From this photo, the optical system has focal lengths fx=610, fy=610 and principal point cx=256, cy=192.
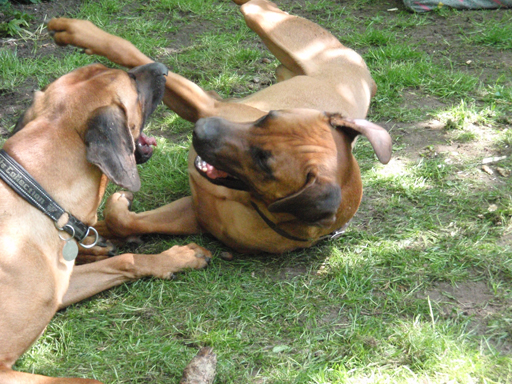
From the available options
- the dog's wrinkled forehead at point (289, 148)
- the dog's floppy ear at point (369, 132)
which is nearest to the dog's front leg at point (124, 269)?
the dog's wrinkled forehead at point (289, 148)

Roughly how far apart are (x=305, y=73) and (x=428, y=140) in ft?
4.41

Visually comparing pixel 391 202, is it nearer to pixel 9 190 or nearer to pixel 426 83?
pixel 426 83

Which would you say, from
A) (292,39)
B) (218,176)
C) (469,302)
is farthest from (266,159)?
(292,39)

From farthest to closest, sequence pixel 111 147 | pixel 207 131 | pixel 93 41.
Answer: pixel 93 41 → pixel 207 131 → pixel 111 147

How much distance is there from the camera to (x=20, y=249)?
354cm

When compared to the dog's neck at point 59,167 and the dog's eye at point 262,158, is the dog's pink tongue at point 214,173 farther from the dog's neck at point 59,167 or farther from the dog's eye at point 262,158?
the dog's neck at point 59,167

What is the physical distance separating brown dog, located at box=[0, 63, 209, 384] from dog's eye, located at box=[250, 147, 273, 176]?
2.52 feet

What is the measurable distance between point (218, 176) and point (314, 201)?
0.92 m

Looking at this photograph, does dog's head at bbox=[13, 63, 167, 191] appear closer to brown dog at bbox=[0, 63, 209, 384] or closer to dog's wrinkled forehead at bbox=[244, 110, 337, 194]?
brown dog at bbox=[0, 63, 209, 384]

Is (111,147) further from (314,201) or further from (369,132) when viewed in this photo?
(369,132)

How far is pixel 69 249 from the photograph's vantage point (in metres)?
3.71

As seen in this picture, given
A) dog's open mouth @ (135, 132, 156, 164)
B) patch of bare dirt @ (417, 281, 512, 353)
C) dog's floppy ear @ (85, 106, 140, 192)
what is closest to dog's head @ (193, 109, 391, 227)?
dog's open mouth @ (135, 132, 156, 164)

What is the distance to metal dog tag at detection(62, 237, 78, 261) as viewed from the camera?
370 cm

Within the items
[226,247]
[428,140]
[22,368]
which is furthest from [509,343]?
[22,368]
